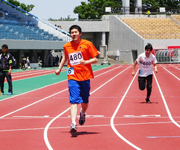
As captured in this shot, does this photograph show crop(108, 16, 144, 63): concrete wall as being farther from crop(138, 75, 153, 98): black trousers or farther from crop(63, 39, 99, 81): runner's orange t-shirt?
crop(63, 39, 99, 81): runner's orange t-shirt

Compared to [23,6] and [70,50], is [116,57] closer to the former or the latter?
[23,6]

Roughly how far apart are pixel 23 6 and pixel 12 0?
8.46 feet

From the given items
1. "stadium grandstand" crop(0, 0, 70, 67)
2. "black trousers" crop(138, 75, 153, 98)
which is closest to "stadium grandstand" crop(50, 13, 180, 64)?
"stadium grandstand" crop(0, 0, 70, 67)

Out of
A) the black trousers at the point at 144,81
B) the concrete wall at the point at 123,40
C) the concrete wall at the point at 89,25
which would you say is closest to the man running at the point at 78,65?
the black trousers at the point at 144,81

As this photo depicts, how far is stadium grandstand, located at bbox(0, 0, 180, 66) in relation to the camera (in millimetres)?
53406

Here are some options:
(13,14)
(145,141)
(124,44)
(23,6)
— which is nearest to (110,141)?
(145,141)

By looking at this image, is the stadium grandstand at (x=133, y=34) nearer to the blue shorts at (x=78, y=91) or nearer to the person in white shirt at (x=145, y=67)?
the person in white shirt at (x=145, y=67)

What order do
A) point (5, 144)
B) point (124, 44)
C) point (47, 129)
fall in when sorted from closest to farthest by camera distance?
point (5, 144) → point (47, 129) → point (124, 44)

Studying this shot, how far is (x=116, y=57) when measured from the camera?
77.1 meters

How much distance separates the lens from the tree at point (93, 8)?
356ft

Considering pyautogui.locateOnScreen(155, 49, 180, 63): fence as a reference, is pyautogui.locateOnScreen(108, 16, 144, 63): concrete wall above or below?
above

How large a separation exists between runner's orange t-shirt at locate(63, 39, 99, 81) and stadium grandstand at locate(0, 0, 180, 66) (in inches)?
1560

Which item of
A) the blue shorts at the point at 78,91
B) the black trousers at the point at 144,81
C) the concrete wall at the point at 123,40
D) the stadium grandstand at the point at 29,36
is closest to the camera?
the blue shorts at the point at 78,91

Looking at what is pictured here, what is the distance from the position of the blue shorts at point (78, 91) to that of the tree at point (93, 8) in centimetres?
10010
